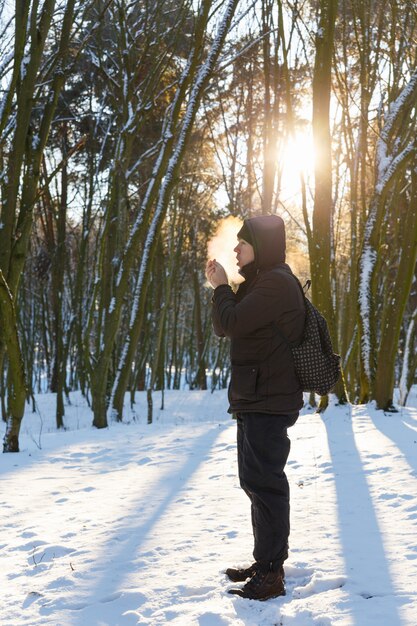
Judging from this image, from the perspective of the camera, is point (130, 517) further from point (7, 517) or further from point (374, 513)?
point (374, 513)

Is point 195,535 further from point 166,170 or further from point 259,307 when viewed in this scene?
point 166,170

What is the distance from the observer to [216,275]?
9.30 feet

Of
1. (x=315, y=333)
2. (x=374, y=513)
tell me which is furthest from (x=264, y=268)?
(x=374, y=513)

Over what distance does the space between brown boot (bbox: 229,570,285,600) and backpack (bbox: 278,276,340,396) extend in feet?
2.68

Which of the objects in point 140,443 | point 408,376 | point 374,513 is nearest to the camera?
point 374,513

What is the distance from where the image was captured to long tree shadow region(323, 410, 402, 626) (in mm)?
2525

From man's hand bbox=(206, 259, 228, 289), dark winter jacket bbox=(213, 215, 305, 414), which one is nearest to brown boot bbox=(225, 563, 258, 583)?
dark winter jacket bbox=(213, 215, 305, 414)

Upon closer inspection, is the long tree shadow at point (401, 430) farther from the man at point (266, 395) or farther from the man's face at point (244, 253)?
the man's face at point (244, 253)

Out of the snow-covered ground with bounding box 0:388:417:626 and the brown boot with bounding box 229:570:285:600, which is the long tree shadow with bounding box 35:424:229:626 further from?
the brown boot with bounding box 229:570:285:600

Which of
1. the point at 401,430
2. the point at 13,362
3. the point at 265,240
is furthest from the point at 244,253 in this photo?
the point at 401,430

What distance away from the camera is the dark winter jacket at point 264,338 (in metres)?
2.65

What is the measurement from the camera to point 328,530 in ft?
11.8

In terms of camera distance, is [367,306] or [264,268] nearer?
[264,268]

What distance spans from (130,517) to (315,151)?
5.74m
